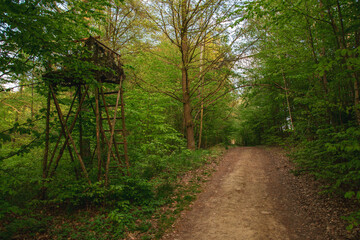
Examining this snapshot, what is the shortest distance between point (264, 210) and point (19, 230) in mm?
5952

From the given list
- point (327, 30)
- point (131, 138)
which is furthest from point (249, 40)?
point (131, 138)

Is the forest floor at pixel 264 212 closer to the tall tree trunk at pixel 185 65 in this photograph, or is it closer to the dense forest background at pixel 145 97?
the dense forest background at pixel 145 97

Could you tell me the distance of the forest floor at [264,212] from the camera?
13.8 feet

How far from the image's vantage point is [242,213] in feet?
17.0

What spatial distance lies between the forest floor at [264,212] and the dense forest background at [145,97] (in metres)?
0.45

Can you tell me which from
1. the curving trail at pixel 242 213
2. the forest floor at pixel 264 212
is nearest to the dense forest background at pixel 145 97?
the forest floor at pixel 264 212

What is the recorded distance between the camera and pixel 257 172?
906cm

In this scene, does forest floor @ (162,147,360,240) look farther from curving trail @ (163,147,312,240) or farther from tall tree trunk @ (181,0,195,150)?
tall tree trunk @ (181,0,195,150)

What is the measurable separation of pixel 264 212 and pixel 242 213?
0.60 m

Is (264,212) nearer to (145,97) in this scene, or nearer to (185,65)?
(145,97)

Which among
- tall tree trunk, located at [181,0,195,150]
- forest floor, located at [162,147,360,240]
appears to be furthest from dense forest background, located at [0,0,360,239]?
forest floor, located at [162,147,360,240]

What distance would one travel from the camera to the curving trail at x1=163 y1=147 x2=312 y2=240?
429cm

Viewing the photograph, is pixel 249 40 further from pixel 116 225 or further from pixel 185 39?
pixel 116 225

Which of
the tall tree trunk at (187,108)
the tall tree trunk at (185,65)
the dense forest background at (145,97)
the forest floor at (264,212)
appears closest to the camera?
the dense forest background at (145,97)
